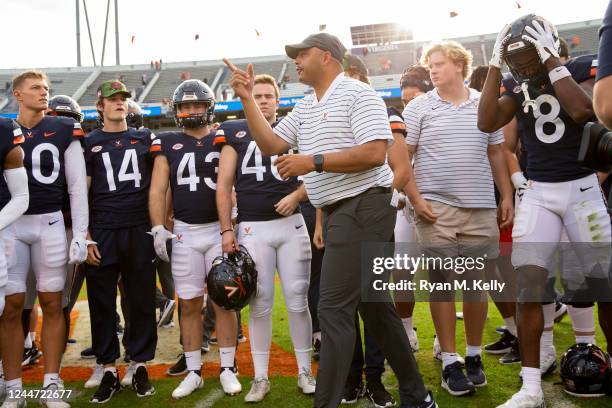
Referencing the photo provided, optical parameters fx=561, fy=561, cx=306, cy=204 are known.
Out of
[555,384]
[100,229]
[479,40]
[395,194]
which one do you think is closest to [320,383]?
[395,194]

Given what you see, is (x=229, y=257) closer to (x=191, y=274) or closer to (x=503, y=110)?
(x=191, y=274)

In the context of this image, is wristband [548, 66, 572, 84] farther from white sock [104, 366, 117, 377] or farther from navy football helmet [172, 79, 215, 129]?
white sock [104, 366, 117, 377]

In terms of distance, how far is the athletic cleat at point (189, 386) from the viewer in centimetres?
356

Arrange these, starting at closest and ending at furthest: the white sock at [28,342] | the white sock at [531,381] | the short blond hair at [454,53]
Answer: the white sock at [531,381]
the short blond hair at [454,53]
the white sock at [28,342]

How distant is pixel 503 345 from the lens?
4.35 meters

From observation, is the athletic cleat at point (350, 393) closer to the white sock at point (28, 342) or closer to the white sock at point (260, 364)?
the white sock at point (260, 364)

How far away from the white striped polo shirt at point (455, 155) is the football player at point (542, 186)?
1.46ft

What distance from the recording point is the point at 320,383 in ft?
8.59

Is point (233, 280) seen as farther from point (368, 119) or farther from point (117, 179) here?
point (368, 119)

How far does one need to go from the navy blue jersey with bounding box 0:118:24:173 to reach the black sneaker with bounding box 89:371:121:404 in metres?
1.49

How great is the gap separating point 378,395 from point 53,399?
6.48 ft

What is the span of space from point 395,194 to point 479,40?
113 ft

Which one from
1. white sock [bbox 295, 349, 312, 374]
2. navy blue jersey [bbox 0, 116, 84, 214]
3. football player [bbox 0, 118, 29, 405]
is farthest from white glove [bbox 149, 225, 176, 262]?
white sock [bbox 295, 349, 312, 374]

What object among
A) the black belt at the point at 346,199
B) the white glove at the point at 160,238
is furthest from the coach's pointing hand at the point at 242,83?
the white glove at the point at 160,238
